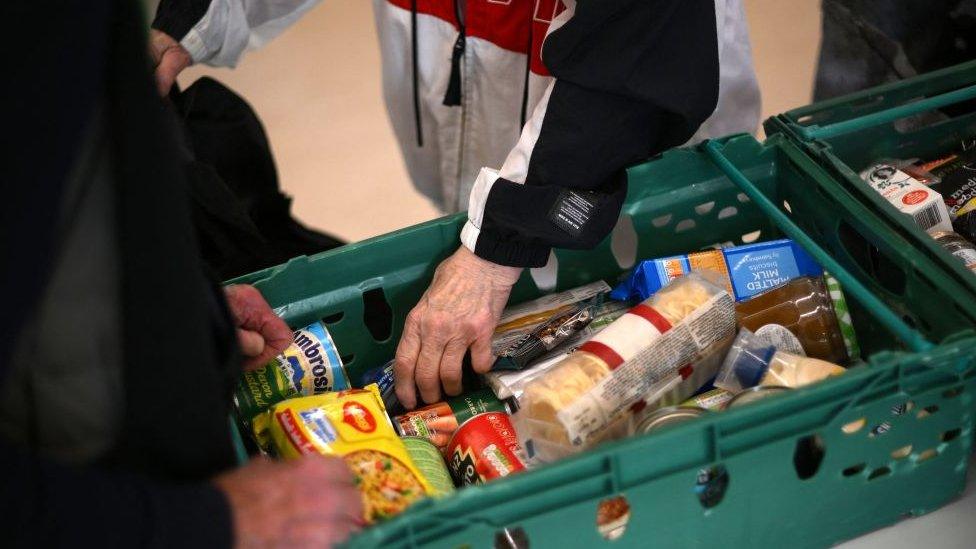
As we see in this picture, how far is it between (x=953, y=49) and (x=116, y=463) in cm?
143

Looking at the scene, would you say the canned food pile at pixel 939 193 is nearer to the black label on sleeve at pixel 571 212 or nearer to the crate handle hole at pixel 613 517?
the black label on sleeve at pixel 571 212

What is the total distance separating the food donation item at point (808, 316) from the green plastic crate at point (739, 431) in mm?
54

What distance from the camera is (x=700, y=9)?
3.66 ft

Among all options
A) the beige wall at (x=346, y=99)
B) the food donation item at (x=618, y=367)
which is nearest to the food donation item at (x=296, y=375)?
the food donation item at (x=618, y=367)

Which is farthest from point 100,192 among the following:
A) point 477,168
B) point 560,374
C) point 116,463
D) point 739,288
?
point 477,168

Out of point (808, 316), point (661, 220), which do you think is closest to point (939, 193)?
point (808, 316)

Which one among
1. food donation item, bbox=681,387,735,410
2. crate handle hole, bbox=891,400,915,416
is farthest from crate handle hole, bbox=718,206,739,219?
crate handle hole, bbox=891,400,915,416

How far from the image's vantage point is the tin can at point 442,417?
3.72 feet

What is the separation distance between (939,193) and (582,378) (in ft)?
1.89

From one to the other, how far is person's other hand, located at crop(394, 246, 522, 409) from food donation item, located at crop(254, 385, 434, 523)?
0.38 feet

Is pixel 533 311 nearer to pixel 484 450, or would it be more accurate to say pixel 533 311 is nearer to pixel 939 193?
pixel 484 450

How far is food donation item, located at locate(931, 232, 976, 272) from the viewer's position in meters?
1.12

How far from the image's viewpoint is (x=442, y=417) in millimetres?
1153

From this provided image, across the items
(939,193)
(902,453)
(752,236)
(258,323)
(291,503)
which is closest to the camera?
(291,503)
